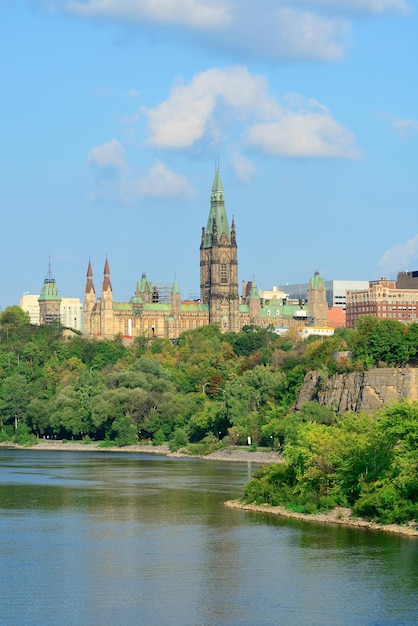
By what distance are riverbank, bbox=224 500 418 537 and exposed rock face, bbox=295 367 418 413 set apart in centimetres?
3580

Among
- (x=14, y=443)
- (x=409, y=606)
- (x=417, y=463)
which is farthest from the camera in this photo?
(x=14, y=443)

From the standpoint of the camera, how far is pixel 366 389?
11669cm

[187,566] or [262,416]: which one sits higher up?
[262,416]

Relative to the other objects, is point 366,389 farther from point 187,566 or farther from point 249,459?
point 187,566

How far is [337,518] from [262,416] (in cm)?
6065

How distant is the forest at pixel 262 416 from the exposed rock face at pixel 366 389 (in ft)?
4.57

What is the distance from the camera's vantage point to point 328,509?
237 ft

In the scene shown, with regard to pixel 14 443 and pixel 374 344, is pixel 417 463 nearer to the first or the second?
pixel 374 344

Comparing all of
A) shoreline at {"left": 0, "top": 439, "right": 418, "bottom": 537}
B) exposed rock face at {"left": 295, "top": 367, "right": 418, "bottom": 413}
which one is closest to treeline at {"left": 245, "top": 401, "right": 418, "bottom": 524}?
shoreline at {"left": 0, "top": 439, "right": 418, "bottom": 537}

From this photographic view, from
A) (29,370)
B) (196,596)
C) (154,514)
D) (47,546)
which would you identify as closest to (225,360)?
(29,370)

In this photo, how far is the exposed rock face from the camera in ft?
375

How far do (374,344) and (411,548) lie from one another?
59.0m

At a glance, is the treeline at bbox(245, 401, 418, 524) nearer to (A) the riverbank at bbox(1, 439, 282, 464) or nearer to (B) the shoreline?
(B) the shoreline

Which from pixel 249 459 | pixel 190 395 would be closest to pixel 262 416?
pixel 249 459
